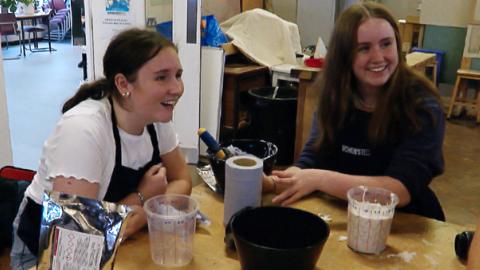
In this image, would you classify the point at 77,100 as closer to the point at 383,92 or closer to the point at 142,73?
the point at 142,73

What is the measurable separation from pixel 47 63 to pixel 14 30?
124 centimetres

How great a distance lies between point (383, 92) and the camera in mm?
1559

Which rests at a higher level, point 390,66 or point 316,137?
point 390,66

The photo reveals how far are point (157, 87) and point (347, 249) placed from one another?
0.65 metres

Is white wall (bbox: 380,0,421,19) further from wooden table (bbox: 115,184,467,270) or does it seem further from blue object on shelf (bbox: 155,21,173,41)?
wooden table (bbox: 115,184,467,270)

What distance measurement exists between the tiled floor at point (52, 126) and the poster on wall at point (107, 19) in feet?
3.47

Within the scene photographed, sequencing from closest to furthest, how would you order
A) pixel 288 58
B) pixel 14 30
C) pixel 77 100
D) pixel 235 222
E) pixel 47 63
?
1. pixel 235 222
2. pixel 77 100
3. pixel 288 58
4. pixel 47 63
5. pixel 14 30

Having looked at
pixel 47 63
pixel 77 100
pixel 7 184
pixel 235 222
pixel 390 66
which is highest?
pixel 390 66

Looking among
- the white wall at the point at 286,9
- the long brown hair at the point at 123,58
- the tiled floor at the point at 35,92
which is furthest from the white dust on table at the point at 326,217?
the white wall at the point at 286,9

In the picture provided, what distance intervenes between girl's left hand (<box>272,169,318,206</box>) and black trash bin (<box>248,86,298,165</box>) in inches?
97.3

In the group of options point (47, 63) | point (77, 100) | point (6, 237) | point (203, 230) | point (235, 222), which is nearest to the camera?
point (235, 222)

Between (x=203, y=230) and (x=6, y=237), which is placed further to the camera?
(x=6, y=237)

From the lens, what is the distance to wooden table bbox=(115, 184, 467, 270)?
113 centimetres

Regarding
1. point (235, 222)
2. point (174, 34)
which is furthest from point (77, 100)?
point (174, 34)
